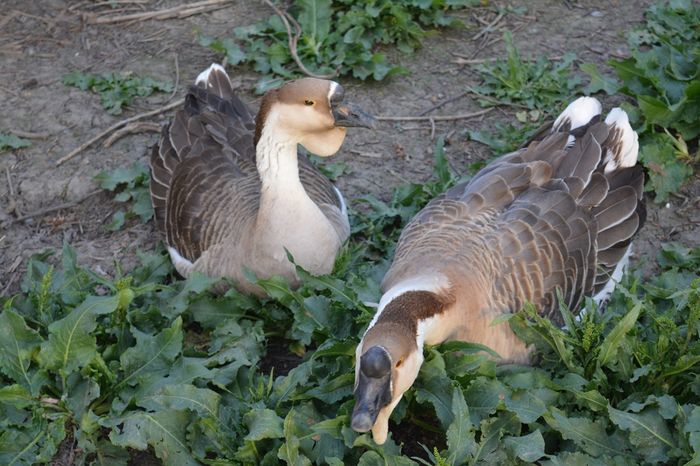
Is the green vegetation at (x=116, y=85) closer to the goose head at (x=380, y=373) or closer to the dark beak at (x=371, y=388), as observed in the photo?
the goose head at (x=380, y=373)

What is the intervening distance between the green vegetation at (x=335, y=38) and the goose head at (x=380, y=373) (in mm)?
2989

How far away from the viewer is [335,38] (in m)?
5.79

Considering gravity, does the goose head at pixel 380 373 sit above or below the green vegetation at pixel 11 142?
above

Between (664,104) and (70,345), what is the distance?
3.40 metres

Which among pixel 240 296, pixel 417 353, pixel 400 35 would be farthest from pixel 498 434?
pixel 400 35

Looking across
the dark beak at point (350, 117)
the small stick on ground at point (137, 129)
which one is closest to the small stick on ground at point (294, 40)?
the small stick on ground at point (137, 129)

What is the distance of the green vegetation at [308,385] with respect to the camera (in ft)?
10.8

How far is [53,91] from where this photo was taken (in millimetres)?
5711

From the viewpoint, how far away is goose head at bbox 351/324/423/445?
9.25 ft

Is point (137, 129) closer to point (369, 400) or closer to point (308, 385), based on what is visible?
point (308, 385)

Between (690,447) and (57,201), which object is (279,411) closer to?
(690,447)

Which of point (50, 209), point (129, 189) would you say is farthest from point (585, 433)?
point (50, 209)

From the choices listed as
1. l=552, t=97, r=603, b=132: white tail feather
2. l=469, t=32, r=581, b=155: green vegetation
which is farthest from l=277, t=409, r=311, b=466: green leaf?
l=469, t=32, r=581, b=155: green vegetation

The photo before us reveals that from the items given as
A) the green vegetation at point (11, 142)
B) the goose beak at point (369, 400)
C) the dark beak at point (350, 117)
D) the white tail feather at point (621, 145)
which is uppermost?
the dark beak at point (350, 117)
